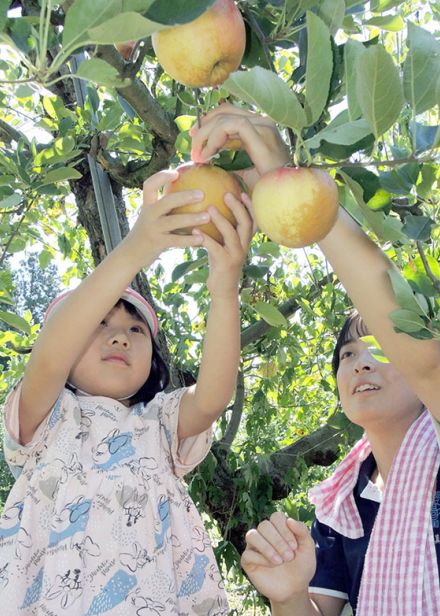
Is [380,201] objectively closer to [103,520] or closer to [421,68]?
[421,68]

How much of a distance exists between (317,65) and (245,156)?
0.24m

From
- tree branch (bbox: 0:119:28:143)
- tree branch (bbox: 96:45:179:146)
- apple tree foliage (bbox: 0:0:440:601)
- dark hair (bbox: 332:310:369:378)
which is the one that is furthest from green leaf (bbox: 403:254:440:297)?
tree branch (bbox: 0:119:28:143)

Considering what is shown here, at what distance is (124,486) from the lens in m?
1.33

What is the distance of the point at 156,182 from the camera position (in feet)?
2.99

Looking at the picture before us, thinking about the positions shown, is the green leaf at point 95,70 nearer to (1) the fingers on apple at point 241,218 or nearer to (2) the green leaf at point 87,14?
(2) the green leaf at point 87,14

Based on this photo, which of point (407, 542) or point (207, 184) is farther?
point (407, 542)

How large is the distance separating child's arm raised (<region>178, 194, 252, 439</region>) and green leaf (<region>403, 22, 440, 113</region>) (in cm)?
30

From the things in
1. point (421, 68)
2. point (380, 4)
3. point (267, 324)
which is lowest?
point (421, 68)

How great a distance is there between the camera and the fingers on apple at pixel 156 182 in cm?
87

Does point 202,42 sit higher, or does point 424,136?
point 202,42

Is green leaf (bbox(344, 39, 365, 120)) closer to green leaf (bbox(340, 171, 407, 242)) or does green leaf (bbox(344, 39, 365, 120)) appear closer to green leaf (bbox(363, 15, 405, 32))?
green leaf (bbox(340, 171, 407, 242))

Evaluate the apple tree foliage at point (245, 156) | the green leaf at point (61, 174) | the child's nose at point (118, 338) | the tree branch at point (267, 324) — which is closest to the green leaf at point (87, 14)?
the apple tree foliage at point (245, 156)

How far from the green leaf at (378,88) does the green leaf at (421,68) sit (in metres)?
0.01

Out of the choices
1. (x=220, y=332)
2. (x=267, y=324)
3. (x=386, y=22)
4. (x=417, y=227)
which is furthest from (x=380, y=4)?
(x=267, y=324)
